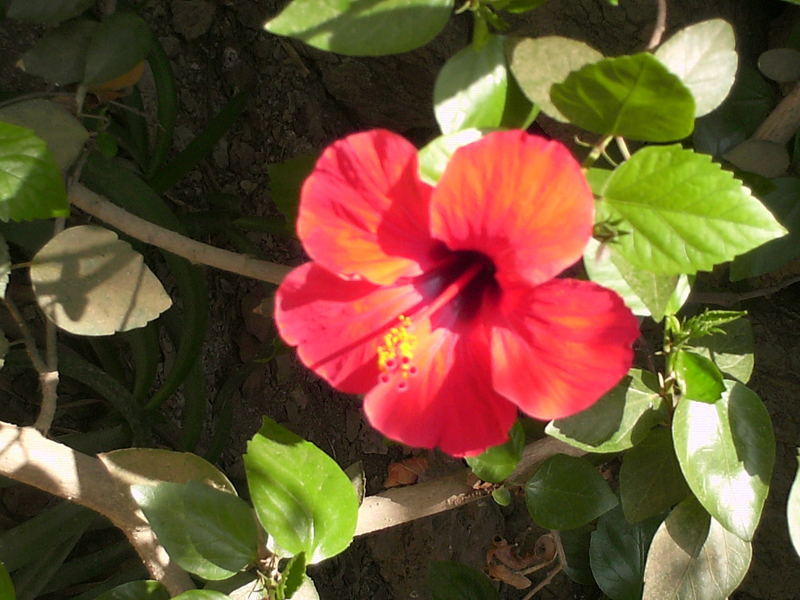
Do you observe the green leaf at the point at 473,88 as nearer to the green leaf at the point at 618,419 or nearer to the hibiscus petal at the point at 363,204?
the hibiscus petal at the point at 363,204

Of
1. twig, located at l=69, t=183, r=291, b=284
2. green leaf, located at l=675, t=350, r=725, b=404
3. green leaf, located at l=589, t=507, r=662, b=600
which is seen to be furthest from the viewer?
green leaf, located at l=589, t=507, r=662, b=600

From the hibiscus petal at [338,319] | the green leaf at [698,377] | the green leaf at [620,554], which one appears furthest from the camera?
the green leaf at [620,554]

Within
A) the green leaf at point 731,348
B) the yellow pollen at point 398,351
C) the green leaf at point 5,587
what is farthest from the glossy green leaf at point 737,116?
the green leaf at point 5,587

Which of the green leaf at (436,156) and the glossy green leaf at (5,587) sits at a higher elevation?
the green leaf at (436,156)

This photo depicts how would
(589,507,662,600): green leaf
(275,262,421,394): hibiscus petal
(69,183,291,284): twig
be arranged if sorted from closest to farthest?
(275,262,421,394): hibiscus petal < (69,183,291,284): twig < (589,507,662,600): green leaf

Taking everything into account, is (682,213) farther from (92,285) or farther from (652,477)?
(92,285)

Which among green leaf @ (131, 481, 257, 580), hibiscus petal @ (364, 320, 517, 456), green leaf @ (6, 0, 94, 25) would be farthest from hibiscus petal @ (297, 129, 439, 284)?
green leaf @ (6, 0, 94, 25)

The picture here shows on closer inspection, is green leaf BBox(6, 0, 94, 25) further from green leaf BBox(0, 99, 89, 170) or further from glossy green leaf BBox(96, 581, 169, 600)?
glossy green leaf BBox(96, 581, 169, 600)

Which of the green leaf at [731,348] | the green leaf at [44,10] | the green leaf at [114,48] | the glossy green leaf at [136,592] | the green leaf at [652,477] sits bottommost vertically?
the glossy green leaf at [136,592]
